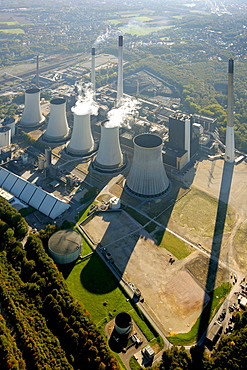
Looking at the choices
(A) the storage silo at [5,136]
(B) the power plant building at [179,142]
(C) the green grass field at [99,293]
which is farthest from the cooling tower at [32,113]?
(C) the green grass field at [99,293]

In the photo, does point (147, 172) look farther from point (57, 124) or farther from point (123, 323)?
point (57, 124)

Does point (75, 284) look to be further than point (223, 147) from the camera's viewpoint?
No

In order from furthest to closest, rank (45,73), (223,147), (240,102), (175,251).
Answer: (45,73) → (240,102) → (223,147) → (175,251)

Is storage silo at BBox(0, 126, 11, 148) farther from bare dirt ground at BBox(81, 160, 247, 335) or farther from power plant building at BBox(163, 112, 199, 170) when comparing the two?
power plant building at BBox(163, 112, 199, 170)

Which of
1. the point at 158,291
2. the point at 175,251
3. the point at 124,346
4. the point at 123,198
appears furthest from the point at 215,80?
the point at 124,346

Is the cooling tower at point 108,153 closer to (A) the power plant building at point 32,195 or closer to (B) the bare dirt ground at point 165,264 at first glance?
(A) the power plant building at point 32,195

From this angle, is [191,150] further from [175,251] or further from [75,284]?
[75,284]

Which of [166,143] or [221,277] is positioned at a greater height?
[166,143]

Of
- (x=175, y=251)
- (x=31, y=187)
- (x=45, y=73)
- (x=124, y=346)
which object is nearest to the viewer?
(x=124, y=346)

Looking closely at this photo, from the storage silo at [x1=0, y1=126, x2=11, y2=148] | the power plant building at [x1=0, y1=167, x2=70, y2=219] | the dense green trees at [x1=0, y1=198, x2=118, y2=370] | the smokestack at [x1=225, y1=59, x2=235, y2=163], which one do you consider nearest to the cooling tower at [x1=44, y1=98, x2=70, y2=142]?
the storage silo at [x1=0, y1=126, x2=11, y2=148]
